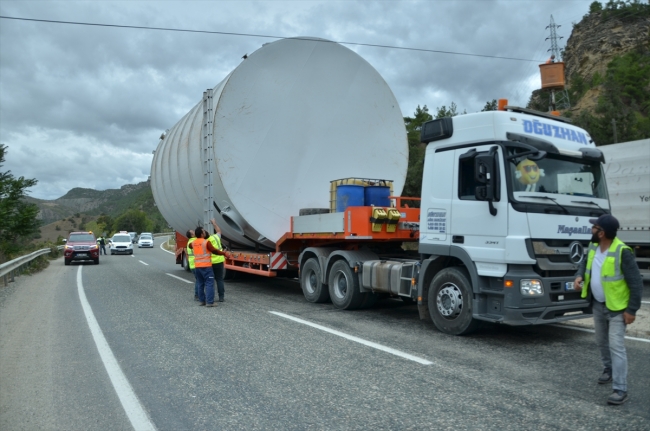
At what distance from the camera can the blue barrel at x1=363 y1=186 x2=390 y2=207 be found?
10.0m

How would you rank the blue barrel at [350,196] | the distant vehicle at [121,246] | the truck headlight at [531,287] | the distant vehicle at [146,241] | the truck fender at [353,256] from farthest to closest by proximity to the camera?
the distant vehicle at [146,241] < the distant vehicle at [121,246] < the blue barrel at [350,196] < the truck fender at [353,256] < the truck headlight at [531,287]

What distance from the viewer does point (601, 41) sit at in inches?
2574

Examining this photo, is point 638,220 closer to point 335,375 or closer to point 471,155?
point 471,155

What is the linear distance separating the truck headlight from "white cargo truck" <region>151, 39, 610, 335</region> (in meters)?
0.01

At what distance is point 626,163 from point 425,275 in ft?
28.2

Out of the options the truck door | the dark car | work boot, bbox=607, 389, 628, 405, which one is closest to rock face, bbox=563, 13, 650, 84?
the dark car

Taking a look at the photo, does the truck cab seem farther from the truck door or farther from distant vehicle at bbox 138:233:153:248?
distant vehicle at bbox 138:233:153:248

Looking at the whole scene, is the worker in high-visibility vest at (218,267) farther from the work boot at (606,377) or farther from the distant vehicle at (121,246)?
the distant vehicle at (121,246)

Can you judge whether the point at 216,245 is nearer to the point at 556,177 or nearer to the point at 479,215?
the point at 479,215

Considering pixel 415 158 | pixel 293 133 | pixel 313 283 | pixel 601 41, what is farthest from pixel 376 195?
pixel 601 41

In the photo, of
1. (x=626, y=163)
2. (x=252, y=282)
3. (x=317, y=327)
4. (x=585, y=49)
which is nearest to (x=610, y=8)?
(x=585, y=49)

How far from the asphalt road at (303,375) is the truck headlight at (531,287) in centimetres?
Result: 73

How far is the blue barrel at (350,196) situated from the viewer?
32.5 feet

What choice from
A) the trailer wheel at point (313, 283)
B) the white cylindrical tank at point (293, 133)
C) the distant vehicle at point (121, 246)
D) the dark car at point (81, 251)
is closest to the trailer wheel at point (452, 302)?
the trailer wheel at point (313, 283)
